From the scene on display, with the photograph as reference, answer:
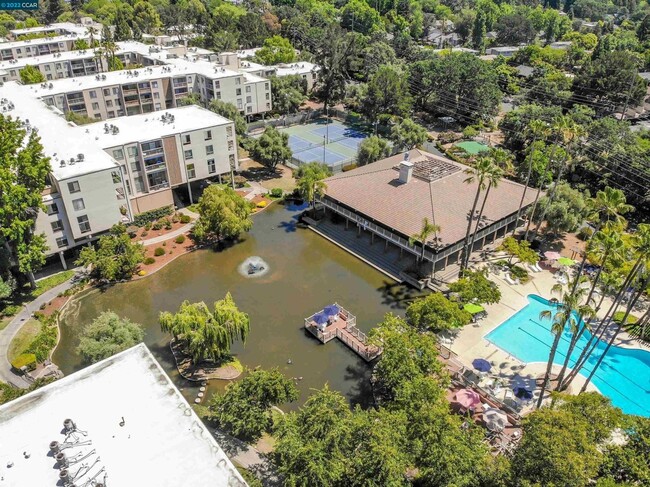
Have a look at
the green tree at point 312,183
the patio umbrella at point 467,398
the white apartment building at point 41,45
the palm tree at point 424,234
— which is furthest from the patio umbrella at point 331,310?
the white apartment building at point 41,45

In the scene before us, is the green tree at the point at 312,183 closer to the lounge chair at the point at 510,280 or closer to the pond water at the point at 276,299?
the pond water at the point at 276,299

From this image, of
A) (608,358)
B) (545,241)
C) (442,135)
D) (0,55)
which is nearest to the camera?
(608,358)

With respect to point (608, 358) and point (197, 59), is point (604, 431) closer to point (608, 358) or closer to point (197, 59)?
point (608, 358)

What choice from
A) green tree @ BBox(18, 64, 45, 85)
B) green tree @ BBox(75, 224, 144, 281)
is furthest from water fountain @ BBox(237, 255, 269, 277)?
green tree @ BBox(18, 64, 45, 85)

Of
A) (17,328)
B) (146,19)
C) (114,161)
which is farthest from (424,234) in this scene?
(146,19)

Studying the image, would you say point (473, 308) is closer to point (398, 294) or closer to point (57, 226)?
point (398, 294)

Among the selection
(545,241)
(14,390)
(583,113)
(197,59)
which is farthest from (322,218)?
(197,59)
